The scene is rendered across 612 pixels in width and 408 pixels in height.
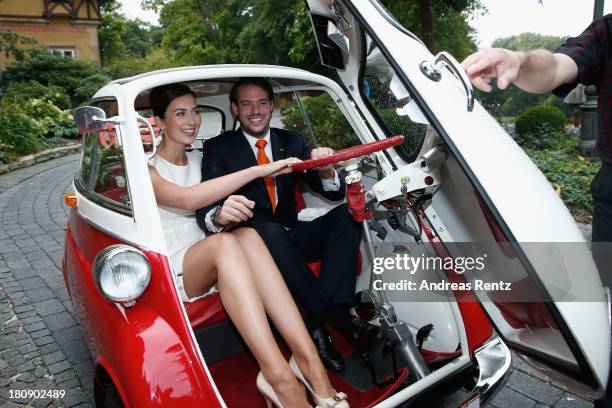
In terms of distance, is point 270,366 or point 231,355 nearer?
point 270,366

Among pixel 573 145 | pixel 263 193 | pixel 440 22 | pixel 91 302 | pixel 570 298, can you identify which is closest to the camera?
pixel 570 298

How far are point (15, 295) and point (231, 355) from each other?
280 cm

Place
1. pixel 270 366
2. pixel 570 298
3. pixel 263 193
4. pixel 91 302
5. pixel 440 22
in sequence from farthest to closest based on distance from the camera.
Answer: pixel 440 22, pixel 263 193, pixel 91 302, pixel 270 366, pixel 570 298

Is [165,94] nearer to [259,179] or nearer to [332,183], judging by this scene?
[259,179]

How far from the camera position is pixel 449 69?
5.25ft

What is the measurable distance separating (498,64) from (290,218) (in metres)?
1.62

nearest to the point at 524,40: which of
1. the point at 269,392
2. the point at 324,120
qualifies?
the point at 324,120

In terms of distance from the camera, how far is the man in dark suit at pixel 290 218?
7.70ft

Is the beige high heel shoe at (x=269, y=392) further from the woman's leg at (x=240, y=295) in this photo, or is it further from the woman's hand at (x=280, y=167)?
the woman's hand at (x=280, y=167)

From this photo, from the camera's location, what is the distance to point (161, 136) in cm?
285

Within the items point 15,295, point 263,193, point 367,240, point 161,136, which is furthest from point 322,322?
point 15,295

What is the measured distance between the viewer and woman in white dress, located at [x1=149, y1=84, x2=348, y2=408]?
6.40ft

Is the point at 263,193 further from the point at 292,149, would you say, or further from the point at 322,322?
the point at 322,322

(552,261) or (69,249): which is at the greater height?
(552,261)
